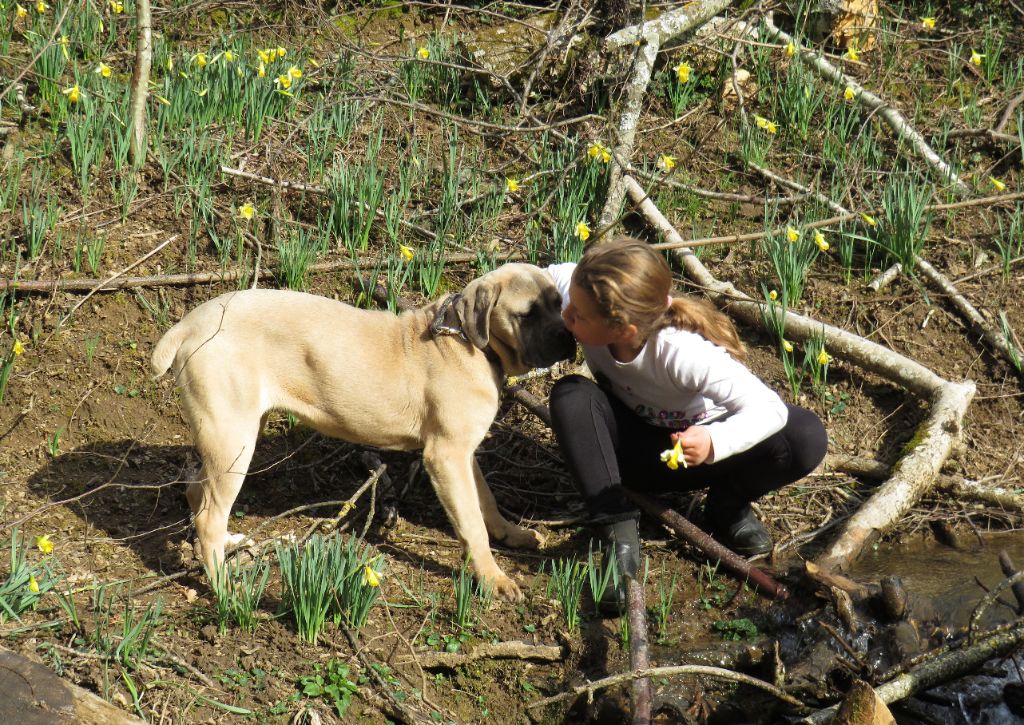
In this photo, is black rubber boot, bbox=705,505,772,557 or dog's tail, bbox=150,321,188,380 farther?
black rubber boot, bbox=705,505,772,557

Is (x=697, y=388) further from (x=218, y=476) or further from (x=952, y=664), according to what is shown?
(x=218, y=476)

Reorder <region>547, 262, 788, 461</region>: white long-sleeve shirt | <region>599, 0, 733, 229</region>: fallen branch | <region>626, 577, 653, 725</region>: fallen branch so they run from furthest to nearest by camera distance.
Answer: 1. <region>599, 0, 733, 229</region>: fallen branch
2. <region>547, 262, 788, 461</region>: white long-sleeve shirt
3. <region>626, 577, 653, 725</region>: fallen branch

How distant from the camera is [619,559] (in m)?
3.77

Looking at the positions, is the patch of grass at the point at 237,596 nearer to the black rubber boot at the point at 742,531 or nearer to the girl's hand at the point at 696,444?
the girl's hand at the point at 696,444

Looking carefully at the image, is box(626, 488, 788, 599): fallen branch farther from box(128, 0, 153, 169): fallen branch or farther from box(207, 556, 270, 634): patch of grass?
box(128, 0, 153, 169): fallen branch

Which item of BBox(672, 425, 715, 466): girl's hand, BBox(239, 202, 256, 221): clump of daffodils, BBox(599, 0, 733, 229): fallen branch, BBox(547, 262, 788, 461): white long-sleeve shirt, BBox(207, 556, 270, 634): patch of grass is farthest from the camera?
BBox(599, 0, 733, 229): fallen branch

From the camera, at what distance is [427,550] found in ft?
13.5

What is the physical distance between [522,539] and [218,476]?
1.23 metres

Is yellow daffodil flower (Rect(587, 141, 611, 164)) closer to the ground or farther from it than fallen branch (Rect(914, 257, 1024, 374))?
farther from it

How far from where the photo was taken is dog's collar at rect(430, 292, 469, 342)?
387cm

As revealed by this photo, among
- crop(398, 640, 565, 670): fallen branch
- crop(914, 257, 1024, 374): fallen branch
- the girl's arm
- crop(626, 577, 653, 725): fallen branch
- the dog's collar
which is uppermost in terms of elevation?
the girl's arm

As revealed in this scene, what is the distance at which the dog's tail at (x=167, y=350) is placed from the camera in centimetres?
364

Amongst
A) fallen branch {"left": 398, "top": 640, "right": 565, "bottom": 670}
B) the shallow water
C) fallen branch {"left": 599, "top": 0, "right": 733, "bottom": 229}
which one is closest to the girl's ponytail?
the shallow water

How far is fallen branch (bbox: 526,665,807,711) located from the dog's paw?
0.96 m
